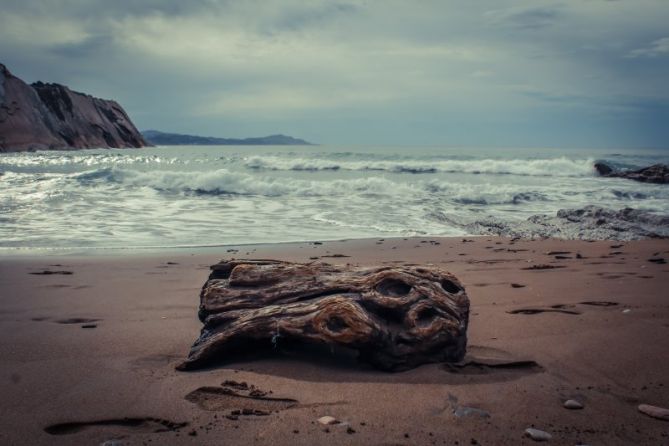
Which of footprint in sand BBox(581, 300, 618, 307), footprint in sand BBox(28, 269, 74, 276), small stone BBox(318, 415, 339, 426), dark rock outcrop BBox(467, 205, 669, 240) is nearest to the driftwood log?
small stone BBox(318, 415, 339, 426)

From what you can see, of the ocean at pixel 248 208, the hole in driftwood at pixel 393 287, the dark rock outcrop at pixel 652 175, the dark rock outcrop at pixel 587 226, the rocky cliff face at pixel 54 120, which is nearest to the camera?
the hole in driftwood at pixel 393 287

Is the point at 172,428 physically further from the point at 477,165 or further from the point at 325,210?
the point at 477,165

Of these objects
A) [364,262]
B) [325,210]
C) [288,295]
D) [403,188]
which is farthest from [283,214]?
[288,295]

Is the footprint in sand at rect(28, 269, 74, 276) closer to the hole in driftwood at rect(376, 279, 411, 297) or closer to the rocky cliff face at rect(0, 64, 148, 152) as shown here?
the hole in driftwood at rect(376, 279, 411, 297)

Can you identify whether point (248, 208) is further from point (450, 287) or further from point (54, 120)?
point (54, 120)

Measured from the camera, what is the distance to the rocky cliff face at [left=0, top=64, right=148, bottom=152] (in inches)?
1784

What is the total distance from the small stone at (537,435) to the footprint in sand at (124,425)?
1455 millimetres

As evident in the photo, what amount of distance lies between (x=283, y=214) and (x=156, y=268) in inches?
220

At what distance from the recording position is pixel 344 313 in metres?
2.89

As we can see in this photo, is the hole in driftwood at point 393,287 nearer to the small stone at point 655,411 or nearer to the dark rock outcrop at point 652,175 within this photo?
the small stone at point 655,411

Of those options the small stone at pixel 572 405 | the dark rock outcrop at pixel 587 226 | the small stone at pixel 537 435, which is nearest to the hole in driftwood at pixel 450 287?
the small stone at pixel 572 405

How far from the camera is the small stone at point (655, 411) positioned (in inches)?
93.7

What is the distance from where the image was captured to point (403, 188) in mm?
17375

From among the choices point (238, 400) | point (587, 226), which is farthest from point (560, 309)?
point (587, 226)
